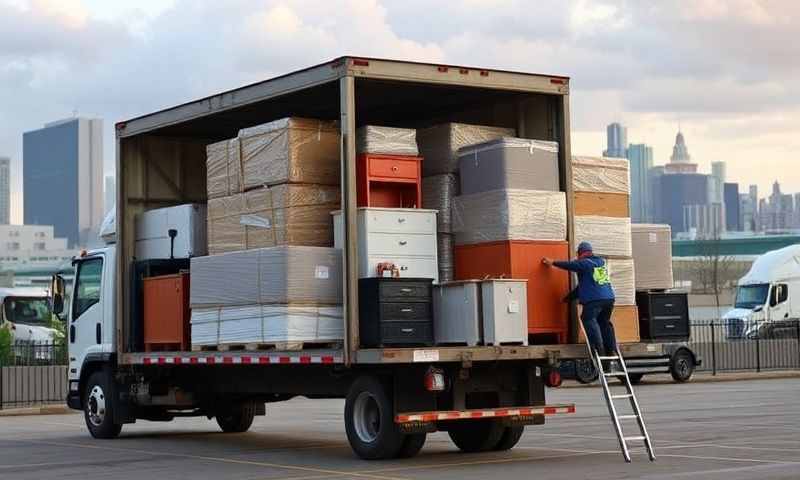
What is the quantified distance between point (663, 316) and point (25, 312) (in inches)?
1241

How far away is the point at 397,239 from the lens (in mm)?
14320

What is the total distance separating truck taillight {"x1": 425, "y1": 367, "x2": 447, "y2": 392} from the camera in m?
14.0

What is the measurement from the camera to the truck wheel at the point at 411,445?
14586mm

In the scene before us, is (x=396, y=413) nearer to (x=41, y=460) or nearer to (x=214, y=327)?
(x=214, y=327)

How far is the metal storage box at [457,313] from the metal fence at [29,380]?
16.8 metres

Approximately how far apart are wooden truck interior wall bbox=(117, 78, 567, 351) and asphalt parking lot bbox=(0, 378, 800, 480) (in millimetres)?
2307

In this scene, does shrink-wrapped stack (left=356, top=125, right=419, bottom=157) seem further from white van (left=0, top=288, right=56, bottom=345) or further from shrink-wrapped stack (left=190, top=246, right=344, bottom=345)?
white van (left=0, top=288, right=56, bottom=345)

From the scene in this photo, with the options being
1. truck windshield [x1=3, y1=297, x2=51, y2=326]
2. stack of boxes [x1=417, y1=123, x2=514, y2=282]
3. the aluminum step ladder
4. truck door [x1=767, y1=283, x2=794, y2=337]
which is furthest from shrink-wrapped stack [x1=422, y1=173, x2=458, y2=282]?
truck door [x1=767, y1=283, x2=794, y2=337]

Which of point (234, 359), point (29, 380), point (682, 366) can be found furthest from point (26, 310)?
point (234, 359)

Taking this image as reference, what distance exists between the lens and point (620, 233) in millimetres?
15688

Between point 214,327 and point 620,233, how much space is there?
4.86m

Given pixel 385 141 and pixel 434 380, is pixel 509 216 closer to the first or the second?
pixel 385 141

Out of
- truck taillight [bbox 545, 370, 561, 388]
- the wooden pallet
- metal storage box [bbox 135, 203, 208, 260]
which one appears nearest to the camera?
the wooden pallet

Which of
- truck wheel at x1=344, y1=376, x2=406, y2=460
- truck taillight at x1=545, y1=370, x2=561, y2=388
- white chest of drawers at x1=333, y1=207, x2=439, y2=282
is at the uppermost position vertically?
white chest of drawers at x1=333, y1=207, x2=439, y2=282
